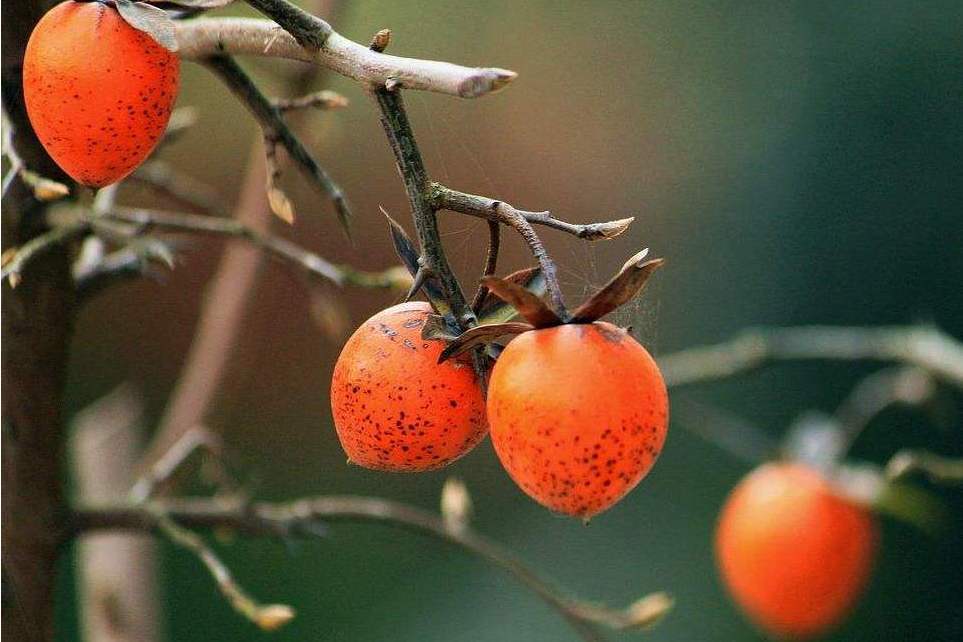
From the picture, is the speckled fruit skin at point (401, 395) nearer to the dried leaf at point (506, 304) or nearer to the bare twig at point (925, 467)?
the dried leaf at point (506, 304)

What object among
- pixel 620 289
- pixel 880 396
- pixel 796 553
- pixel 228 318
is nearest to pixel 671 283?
pixel 880 396

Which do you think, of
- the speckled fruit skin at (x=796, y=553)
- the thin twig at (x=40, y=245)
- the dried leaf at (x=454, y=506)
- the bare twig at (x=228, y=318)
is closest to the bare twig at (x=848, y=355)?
the speckled fruit skin at (x=796, y=553)

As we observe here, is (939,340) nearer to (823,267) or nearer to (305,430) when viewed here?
(823,267)

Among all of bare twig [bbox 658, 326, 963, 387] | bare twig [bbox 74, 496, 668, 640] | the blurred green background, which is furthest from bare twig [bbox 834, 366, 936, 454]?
bare twig [bbox 74, 496, 668, 640]

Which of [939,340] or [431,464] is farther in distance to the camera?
[939,340]

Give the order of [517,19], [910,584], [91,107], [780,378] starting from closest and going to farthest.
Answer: [91,107] → [910,584] → [780,378] → [517,19]

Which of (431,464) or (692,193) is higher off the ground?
(431,464)

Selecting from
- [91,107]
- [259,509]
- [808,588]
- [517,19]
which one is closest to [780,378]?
[808,588]
